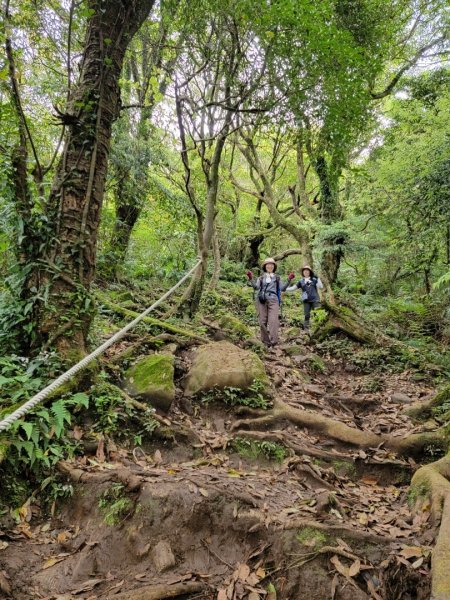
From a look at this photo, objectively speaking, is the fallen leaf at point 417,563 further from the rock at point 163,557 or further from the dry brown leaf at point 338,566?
the rock at point 163,557

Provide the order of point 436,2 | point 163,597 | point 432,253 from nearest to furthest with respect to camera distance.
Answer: point 163,597 → point 432,253 → point 436,2

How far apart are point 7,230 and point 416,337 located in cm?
1014

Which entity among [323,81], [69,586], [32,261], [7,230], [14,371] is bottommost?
[69,586]

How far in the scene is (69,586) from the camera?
9.33ft

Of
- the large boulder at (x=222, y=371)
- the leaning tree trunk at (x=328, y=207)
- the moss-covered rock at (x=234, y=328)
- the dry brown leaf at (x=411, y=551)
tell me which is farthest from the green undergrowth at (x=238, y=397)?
the leaning tree trunk at (x=328, y=207)

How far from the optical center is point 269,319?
9.40m

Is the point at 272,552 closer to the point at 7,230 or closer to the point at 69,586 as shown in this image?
the point at 69,586

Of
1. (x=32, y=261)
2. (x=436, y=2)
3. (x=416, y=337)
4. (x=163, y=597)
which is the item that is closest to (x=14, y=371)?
(x=32, y=261)

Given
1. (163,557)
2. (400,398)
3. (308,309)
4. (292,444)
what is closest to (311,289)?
(308,309)

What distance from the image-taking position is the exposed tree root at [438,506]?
266 centimetres

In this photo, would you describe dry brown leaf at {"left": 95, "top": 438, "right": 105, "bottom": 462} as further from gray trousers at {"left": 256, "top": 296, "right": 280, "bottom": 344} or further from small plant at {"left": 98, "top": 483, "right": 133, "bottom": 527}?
gray trousers at {"left": 256, "top": 296, "right": 280, "bottom": 344}

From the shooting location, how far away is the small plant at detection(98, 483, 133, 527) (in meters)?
3.28

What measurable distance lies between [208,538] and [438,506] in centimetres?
211

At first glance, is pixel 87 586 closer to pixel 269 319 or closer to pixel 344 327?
pixel 269 319
